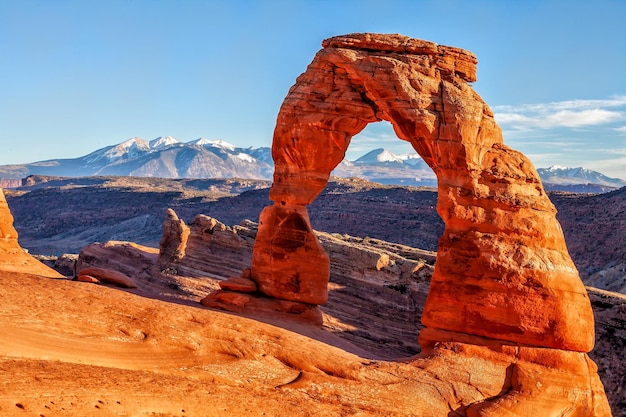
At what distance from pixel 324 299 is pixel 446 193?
17.7ft

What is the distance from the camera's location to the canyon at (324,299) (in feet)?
38.4

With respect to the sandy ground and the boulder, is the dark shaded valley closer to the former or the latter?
the sandy ground

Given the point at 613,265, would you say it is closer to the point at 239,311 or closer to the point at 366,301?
the point at 366,301

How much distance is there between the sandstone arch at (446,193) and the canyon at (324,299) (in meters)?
0.04

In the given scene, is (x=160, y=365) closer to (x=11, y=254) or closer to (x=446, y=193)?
(x=446, y=193)

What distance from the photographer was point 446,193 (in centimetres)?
1733

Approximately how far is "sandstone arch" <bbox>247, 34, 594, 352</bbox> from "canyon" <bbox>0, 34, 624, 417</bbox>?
4 cm

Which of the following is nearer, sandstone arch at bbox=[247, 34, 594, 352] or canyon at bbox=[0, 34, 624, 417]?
canyon at bbox=[0, 34, 624, 417]

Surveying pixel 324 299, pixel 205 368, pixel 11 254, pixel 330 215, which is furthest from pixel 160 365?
pixel 330 215

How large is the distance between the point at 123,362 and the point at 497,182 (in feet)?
33.7

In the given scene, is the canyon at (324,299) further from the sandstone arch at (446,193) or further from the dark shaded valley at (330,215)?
the dark shaded valley at (330,215)

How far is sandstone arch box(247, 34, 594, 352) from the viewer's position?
16172mm

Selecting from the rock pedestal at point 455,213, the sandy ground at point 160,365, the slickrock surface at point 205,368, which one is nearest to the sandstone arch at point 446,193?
the rock pedestal at point 455,213

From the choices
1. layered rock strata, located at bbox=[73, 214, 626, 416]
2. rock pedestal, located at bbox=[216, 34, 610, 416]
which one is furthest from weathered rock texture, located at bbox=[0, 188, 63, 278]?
rock pedestal, located at bbox=[216, 34, 610, 416]
